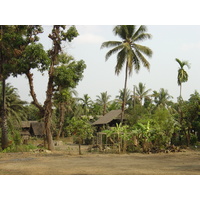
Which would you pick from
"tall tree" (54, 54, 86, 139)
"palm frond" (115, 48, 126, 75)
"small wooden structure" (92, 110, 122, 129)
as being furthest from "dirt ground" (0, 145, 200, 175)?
"small wooden structure" (92, 110, 122, 129)

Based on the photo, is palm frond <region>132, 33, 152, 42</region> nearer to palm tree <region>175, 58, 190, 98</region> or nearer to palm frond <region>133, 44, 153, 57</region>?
palm frond <region>133, 44, 153, 57</region>

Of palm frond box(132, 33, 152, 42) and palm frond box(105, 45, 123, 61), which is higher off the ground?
palm frond box(132, 33, 152, 42)

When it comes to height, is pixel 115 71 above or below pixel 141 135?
above

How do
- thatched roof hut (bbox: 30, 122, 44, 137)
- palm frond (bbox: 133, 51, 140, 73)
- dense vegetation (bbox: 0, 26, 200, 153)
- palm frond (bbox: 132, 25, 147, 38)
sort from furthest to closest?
thatched roof hut (bbox: 30, 122, 44, 137)
palm frond (bbox: 133, 51, 140, 73)
palm frond (bbox: 132, 25, 147, 38)
dense vegetation (bbox: 0, 26, 200, 153)

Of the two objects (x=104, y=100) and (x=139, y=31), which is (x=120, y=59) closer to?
(x=139, y=31)

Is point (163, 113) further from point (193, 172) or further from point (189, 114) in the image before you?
point (193, 172)

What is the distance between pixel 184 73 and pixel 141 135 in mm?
14899

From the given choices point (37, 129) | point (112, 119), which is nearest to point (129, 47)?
point (112, 119)

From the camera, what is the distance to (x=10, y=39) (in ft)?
51.9

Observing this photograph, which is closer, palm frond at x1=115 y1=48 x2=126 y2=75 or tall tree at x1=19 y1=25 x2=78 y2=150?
tall tree at x1=19 y1=25 x2=78 y2=150

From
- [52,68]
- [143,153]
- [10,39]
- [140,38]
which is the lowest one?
[143,153]

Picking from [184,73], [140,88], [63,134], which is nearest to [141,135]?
[184,73]

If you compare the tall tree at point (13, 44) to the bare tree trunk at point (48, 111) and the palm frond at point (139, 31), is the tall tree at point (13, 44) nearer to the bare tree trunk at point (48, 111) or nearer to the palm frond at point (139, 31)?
the bare tree trunk at point (48, 111)

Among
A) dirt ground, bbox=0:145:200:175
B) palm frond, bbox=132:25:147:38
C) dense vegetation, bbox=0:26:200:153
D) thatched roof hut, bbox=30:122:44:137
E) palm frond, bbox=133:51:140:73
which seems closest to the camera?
dirt ground, bbox=0:145:200:175
